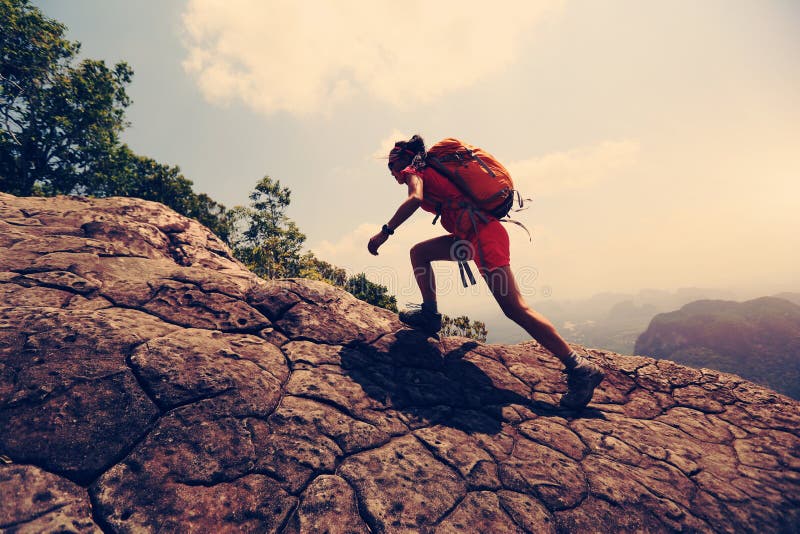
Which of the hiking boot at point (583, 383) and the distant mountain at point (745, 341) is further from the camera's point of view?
the distant mountain at point (745, 341)

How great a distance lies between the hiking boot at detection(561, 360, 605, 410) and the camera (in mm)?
3547

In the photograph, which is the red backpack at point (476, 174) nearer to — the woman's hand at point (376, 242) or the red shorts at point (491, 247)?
the red shorts at point (491, 247)

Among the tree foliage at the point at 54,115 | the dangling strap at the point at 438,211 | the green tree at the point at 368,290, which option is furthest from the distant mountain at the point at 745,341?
the tree foliage at the point at 54,115

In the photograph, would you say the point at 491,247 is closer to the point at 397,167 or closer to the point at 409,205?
the point at 409,205

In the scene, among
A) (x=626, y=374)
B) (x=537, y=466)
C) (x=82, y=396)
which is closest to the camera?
(x=82, y=396)

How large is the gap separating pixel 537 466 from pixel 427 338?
6.46 ft

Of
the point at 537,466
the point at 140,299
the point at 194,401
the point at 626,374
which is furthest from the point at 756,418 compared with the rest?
the point at 140,299

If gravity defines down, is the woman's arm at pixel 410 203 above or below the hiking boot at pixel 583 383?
above

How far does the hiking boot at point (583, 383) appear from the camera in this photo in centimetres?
355

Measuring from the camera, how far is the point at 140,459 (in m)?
2.16

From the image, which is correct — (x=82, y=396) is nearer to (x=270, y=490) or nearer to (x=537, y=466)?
(x=270, y=490)

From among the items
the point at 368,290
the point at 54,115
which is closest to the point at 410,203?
the point at 368,290

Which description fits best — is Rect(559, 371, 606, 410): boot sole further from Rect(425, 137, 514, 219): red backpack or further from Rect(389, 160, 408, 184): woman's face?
Rect(389, 160, 408, 184): woman's face

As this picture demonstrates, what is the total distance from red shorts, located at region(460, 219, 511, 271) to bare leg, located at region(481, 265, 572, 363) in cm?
9
